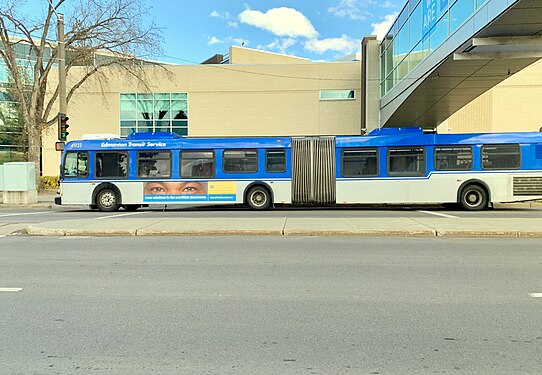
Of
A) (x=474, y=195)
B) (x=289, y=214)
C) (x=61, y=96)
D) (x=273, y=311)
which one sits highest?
(x=61, y=96)

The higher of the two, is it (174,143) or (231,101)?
(231,101)

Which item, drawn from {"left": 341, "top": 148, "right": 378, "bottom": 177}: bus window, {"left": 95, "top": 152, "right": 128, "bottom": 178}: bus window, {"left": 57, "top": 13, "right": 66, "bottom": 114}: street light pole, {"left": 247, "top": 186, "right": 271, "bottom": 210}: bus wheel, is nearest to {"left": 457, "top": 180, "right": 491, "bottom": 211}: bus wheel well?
{"left": 341, "top": 148, "right": 378, "bottom": 177}: bus window

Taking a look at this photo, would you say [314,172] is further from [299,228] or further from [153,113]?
[153,113]

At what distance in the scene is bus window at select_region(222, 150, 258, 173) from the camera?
17906 mm

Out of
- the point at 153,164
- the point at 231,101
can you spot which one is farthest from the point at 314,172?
the point at 231,101

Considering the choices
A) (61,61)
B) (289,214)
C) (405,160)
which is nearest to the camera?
(289,214)

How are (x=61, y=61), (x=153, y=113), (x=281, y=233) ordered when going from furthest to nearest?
1. (x=153, y=113)
2. (x=61, y=61)
3. (x=281, y=233)

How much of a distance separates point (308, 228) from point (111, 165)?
1021cm

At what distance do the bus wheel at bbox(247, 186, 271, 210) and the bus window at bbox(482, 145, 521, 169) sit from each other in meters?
8.14

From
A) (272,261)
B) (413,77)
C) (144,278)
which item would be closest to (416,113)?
(413,77)

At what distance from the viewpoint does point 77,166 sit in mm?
18188

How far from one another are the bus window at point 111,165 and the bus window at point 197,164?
2332 mm

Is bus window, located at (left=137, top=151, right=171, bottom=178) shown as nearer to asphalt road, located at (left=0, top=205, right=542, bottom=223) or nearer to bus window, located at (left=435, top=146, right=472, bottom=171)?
asphalt road, located at (left=0, top=205, right=542, bottom=223)

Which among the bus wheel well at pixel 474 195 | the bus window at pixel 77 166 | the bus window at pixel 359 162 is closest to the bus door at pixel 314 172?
the bus window at pixel 359 162
